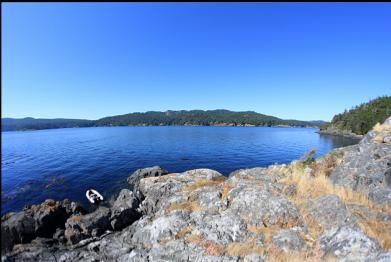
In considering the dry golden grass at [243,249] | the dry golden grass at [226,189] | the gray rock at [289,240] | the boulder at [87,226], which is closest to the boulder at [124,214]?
the boulder at [87,226]

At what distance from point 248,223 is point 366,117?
451 feet

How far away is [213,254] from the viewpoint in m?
11.1

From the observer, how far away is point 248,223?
13.4 metres

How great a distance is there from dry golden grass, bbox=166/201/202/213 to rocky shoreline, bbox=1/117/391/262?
0.08 m

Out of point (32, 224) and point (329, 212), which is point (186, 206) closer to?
point (329, 212)

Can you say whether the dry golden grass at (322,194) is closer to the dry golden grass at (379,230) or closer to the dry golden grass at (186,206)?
the dry golden grass at (379,230)

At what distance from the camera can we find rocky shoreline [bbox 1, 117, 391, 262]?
10.8 meters

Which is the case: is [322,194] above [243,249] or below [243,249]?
above

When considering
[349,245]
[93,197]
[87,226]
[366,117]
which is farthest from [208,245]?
[366,117]

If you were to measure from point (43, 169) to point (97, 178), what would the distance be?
1545 cm

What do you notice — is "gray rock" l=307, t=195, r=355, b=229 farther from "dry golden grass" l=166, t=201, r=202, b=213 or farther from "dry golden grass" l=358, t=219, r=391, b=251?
"dry golden grass" l=166, t=201, r=202, b=213

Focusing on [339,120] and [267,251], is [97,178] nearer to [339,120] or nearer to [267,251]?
[267,251]

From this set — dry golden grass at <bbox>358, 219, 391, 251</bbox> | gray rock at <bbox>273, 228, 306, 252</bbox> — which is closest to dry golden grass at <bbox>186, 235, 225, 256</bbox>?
gray rock at <bbox>273, 228, 306, 252</bbox>

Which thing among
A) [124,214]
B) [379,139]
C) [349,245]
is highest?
[379,139]
